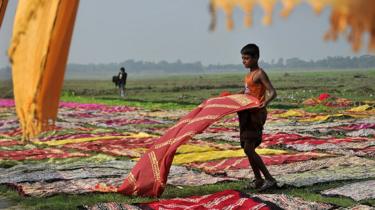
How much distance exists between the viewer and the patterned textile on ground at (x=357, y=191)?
6.27 m

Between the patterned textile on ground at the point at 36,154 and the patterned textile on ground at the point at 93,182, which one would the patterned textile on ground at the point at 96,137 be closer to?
the patterned textile on ground at the point at 36,154

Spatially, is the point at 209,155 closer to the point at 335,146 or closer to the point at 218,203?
the point at 335,146

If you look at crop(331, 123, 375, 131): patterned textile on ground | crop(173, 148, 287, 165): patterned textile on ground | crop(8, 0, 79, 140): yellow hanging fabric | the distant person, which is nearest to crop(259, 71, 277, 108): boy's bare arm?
crop(173, 148, 287, 165): patterned textile on ground

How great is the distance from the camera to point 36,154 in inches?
409

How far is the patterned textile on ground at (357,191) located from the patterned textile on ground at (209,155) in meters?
2.89

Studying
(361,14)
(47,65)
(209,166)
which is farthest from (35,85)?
(209,166)

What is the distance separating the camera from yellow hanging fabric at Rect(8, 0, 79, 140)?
2.52m

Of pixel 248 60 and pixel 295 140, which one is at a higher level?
pixel 248 60

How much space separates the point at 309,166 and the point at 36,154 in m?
4.55

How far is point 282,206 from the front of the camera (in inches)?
220

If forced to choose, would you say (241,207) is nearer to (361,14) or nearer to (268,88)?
(268,88)

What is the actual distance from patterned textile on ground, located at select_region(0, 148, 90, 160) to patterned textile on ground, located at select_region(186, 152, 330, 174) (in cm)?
233

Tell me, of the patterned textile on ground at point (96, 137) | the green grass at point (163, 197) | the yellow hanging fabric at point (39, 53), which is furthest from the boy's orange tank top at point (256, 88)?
the patterned textile on ground at point (96, 137)

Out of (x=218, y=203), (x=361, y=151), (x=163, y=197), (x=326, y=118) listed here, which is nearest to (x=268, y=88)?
(x=218, y=203)
